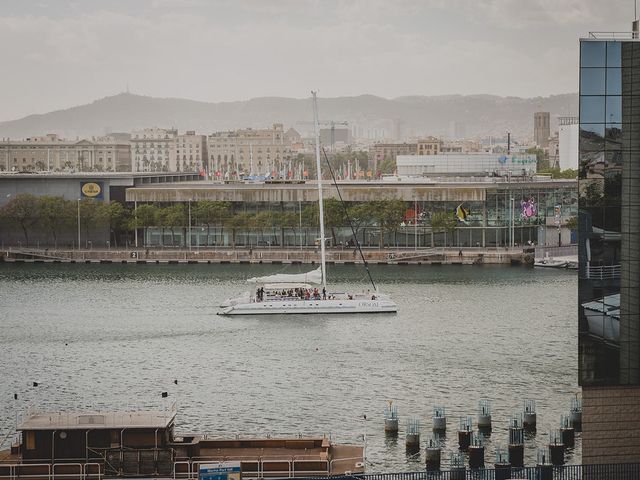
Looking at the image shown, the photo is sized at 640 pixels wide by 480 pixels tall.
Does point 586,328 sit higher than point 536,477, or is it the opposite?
point 586,328

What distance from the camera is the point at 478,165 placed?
101500 millimetres

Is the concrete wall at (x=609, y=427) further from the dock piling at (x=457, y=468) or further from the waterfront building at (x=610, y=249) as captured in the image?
the dock piling at (x=457, y=468)

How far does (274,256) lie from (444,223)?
982 cm

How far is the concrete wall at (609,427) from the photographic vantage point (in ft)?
68.7

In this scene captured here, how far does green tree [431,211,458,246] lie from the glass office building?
55558 mm

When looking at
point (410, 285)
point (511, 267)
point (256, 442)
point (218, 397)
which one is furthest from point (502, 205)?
point (256, 442)

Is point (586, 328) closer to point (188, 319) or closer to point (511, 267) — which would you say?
point (188, 319)

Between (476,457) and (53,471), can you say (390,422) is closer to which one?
(476,457)

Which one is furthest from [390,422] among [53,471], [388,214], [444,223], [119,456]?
[444,223]

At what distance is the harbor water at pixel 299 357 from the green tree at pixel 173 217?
17.5 m

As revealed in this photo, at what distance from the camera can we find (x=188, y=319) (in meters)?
48.9

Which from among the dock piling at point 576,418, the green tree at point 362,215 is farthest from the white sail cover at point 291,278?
the dock piling at point 576,418

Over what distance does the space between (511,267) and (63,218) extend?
2658 centimetres

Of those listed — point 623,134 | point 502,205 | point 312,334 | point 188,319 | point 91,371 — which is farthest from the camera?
point 502,205
